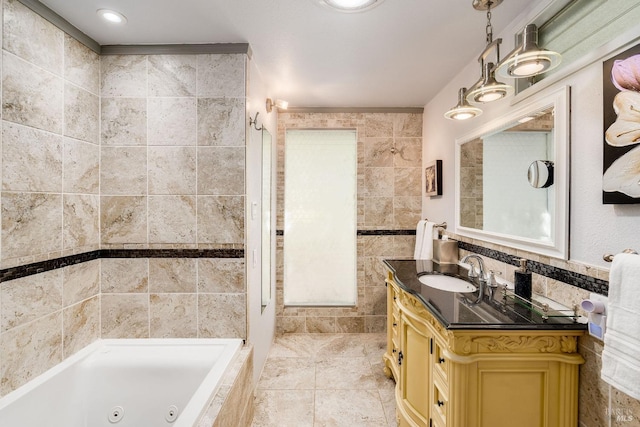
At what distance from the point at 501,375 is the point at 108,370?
83.7 inches

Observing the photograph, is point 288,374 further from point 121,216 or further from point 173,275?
point 121,216

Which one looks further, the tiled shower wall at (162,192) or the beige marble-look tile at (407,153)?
the beige marble-look tile at (407,153)

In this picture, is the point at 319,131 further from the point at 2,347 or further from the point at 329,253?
the point at 2,347

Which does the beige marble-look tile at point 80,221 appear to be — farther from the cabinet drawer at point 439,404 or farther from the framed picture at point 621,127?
the framed picture at point 621,127

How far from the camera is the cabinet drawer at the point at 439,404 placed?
4.12 ft

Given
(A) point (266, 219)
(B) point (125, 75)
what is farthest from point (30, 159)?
(A) point (266, 219)

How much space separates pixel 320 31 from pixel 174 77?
100cm

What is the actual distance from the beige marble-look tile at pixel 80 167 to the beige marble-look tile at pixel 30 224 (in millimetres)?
129

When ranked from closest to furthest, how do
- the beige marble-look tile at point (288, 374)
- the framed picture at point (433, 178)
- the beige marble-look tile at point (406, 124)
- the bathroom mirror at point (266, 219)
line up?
the beige marble-look tile at point (288, 374) → the bathroom mirror at point (266, 219) → the framed picture at point (433, 178) → the beige marble-look tile at point (406, 124)

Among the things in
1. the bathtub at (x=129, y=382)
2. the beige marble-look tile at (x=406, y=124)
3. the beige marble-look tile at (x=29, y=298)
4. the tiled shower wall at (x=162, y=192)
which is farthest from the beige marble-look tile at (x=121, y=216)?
the beige marble-look tile at (x=406, y=124)

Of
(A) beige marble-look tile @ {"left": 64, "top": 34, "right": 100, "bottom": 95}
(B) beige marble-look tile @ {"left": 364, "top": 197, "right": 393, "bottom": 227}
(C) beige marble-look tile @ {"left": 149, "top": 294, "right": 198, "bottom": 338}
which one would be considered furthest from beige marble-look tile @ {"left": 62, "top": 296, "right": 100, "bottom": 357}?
(B) beige marble-look tile @ {"left": 364, "top": 197, "right": 393, "bottom": 227}

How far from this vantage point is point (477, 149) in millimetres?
2061

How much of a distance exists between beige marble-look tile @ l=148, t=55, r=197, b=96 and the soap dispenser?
7.18 feet

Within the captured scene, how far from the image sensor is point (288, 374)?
246 cm
